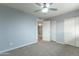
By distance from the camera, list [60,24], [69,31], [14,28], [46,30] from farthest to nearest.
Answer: [46,30] → [60,24] → [69,31] → [14,28]

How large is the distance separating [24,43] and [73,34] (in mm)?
3084

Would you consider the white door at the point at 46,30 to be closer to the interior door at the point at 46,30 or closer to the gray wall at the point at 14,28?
the interior door at the point at 46,30

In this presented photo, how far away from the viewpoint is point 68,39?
5.67 metres

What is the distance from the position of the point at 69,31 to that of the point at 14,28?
341 cm

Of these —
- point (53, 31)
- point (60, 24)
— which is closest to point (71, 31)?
point (60, 24)

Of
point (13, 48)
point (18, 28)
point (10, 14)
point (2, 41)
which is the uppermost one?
point (10, 14)

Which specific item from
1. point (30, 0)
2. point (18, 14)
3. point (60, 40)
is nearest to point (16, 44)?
point (18, 14)

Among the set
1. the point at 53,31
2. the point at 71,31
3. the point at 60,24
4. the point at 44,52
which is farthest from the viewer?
the point at 53,31

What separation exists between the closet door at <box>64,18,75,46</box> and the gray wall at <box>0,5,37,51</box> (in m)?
2.38

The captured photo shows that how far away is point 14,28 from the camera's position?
468 cm

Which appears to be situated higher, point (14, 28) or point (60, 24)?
point (60, 24)

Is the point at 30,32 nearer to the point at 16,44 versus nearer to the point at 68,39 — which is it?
the point at 16,44

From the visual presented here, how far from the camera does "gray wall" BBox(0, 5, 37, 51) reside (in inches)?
160

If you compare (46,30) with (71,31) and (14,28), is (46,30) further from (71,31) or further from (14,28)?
(14,28)
